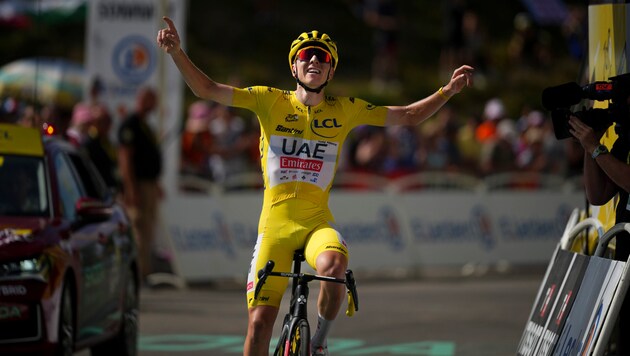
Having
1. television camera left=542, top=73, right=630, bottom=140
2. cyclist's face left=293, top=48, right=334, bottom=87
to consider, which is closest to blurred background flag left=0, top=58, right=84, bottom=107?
cyclist's face left=293, top=48, right=334, bottom=87

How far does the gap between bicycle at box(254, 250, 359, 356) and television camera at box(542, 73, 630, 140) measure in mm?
1487

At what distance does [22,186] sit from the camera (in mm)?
10781

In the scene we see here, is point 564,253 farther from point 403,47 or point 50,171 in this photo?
point 403,47

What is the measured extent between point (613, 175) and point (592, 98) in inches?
20.2

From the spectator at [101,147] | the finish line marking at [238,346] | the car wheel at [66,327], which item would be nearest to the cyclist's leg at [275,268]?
the car wheel at [66,327]

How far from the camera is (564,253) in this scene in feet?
30.1

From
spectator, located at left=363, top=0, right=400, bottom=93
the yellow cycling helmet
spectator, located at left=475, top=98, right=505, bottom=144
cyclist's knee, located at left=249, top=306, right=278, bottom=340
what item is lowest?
cyclist's knee, located at left=249, top=306, right=278, bottom=340

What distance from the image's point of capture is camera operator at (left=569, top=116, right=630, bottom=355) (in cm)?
820

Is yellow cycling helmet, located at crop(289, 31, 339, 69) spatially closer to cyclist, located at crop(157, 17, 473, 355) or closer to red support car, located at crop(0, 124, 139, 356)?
cyclist, located at crop(157, 17, 473, 355)

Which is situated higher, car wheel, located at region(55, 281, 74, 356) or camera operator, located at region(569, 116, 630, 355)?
camera operator, located at region(569, 116, 630, 355)

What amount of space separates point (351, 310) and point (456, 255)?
12.4 metres

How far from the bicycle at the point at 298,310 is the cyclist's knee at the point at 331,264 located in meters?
0.12

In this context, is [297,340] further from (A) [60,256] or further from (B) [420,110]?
(A) [60,256]

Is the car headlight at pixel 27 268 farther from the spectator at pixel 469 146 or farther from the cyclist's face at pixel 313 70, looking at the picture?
the spectator at pixel 469 146
